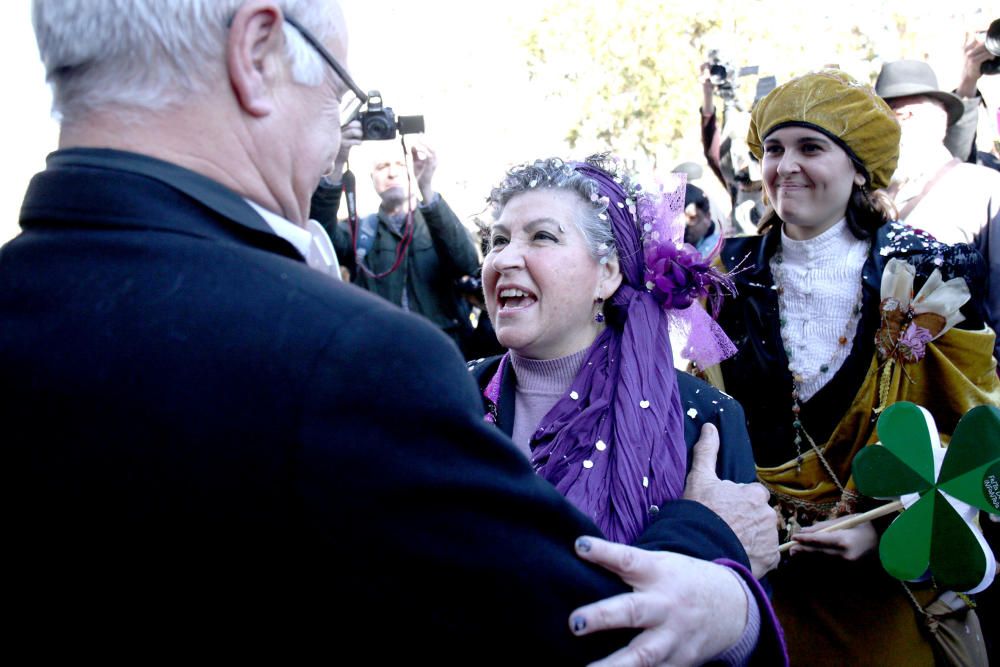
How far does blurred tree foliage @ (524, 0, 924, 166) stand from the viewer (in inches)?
711

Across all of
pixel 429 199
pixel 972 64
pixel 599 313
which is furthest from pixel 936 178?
pixel 429 199

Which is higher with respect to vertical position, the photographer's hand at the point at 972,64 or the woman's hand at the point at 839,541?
the photographer's hand at the point at 972,64

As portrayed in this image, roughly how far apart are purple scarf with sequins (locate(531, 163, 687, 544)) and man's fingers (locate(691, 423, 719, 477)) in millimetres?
30

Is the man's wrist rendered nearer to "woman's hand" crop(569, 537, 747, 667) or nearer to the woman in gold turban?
the woman in gold turban

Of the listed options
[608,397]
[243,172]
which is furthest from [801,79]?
[243,172]

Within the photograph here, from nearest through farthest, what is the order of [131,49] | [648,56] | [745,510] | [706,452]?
[131,49], [745,510], [706,452], [648,56]

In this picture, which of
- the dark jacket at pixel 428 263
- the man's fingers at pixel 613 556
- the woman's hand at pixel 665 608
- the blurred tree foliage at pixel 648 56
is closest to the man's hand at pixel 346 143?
the dark jacket at pixel 428 263

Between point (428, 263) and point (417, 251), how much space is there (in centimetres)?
9

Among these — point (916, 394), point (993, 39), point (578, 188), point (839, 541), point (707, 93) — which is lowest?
point (839, 541)

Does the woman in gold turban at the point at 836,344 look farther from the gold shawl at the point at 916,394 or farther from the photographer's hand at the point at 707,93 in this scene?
the photographer's hand at the point at 707,93

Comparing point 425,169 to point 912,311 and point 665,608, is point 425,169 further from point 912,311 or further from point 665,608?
point 665,608

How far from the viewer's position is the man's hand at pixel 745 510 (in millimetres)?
1782

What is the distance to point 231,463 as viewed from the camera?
0.91 meters

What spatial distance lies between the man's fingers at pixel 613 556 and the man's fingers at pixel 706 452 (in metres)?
0.84
